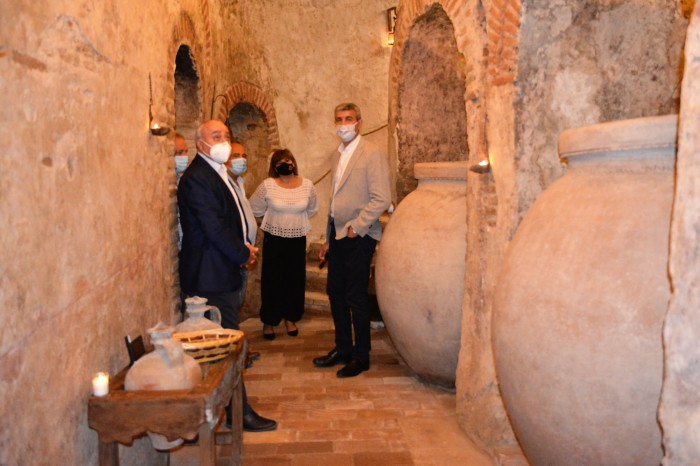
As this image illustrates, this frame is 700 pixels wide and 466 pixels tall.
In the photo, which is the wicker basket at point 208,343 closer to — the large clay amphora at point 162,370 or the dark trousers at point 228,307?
the large clay amphora at point 162,370

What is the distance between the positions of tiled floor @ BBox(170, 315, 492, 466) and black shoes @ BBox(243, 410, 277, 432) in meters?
0.04

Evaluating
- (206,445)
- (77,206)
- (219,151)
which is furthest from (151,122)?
(206,445)

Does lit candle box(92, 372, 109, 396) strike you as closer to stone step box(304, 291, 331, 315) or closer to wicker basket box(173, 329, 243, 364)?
wicker basket box(173, 329, 243, 364)

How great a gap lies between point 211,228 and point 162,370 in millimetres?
1293

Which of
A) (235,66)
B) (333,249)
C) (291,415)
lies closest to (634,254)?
(291,415)

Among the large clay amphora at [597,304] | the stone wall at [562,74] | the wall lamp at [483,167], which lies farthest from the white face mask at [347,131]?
the large clay amphora at [597,304]

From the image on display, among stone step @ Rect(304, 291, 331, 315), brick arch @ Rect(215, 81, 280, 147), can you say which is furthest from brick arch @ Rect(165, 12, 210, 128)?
stone step @ Rect(304, 291, 331, 315)

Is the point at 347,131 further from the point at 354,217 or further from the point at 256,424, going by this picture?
the point at 256,424

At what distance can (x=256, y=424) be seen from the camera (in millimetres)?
4113

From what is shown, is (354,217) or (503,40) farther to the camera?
(354,217)

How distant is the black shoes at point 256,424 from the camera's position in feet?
13.5

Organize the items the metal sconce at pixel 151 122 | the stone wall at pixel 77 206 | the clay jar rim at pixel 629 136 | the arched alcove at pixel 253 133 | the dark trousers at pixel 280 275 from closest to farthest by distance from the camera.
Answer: the stone wall at pixel 77 206
the clay jar rim at pixel 629 136
the metal sconce at pixel 151 122
the dark trousers at pixel 280 275
the arched alcove at pixel 253 133

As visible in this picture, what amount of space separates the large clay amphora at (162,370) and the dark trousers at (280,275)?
12.1ft

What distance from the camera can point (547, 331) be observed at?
7.95 feet
